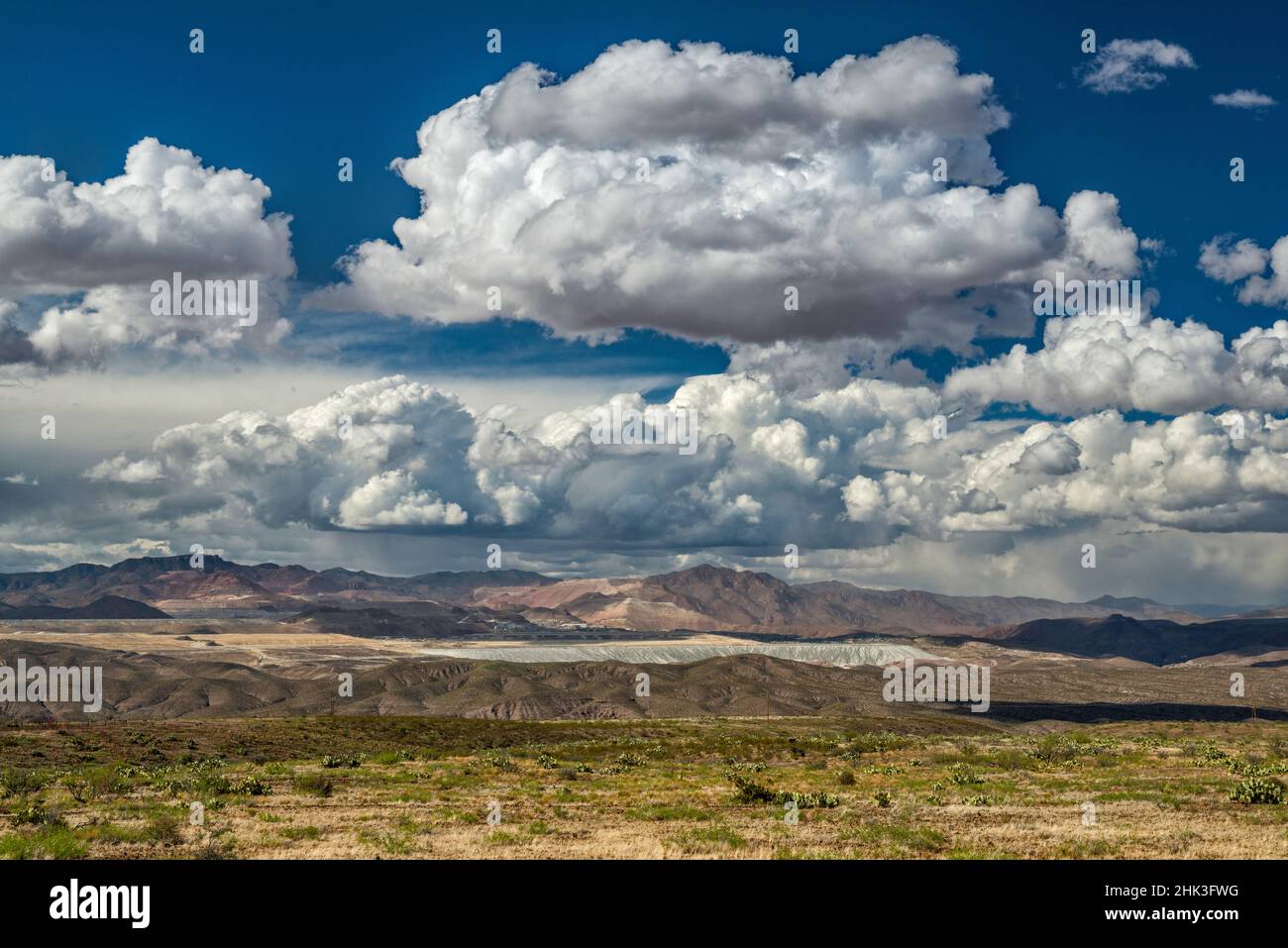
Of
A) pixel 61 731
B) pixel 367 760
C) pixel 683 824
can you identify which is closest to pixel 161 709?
pixel 61 731

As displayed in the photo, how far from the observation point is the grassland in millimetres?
25062

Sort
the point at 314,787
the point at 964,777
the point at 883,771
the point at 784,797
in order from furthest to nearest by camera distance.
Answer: the point at 883,771 → the point at 964,777 → the point at 314,787 → the point at 784,797

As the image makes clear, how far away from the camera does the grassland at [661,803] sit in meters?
25.1

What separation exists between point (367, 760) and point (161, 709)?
435 feet

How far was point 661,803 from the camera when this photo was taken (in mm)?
34250

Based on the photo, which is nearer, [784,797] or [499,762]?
[784,797]

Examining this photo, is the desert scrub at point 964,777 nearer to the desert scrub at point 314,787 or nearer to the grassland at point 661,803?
the grassland at point 661,803

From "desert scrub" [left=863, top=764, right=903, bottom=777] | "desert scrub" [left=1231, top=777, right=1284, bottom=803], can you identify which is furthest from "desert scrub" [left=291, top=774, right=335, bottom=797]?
"desert scrub" [left=1231, top=777, right=1284, bottom=803]
